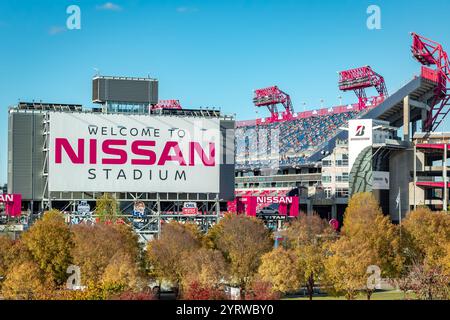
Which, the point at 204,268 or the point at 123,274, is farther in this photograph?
the point at 204,268

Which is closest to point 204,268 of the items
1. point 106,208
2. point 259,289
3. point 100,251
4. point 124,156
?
point 259,289

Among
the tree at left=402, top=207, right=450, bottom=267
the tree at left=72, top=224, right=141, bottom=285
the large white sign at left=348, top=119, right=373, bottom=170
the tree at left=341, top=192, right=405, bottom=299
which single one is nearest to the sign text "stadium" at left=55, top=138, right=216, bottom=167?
the large white sign at left=348, top=119, right=373, bottom=170

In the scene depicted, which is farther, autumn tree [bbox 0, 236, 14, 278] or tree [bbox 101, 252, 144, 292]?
autumn tree [bbox 0, 236, 14, 278]

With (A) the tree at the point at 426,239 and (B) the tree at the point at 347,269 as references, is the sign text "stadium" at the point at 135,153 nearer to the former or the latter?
(A) the tree at the point at 426,239

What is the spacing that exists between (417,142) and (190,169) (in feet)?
107

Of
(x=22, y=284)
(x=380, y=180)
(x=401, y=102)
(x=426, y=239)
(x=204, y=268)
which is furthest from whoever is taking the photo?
(x=401, y=102)

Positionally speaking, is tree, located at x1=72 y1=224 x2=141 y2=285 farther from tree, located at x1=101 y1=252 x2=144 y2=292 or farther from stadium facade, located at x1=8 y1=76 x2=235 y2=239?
stadium facade, located at x1=8 y1=76 x2=235 y2=239

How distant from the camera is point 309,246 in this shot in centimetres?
5931

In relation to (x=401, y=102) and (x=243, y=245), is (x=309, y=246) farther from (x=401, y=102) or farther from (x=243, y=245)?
(x=401, y=102)

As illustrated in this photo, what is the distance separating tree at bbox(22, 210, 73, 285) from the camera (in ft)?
181

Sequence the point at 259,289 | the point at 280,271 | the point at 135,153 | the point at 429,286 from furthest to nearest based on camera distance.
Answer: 1. the point at 135,153
2. the point at 280,271
3. the point at 259,289
4. the point at 429,286

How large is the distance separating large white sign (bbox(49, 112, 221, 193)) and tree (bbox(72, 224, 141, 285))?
114ft

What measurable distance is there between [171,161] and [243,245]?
38601 mm

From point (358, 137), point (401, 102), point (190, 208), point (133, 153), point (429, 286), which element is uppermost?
point (401, 102)
